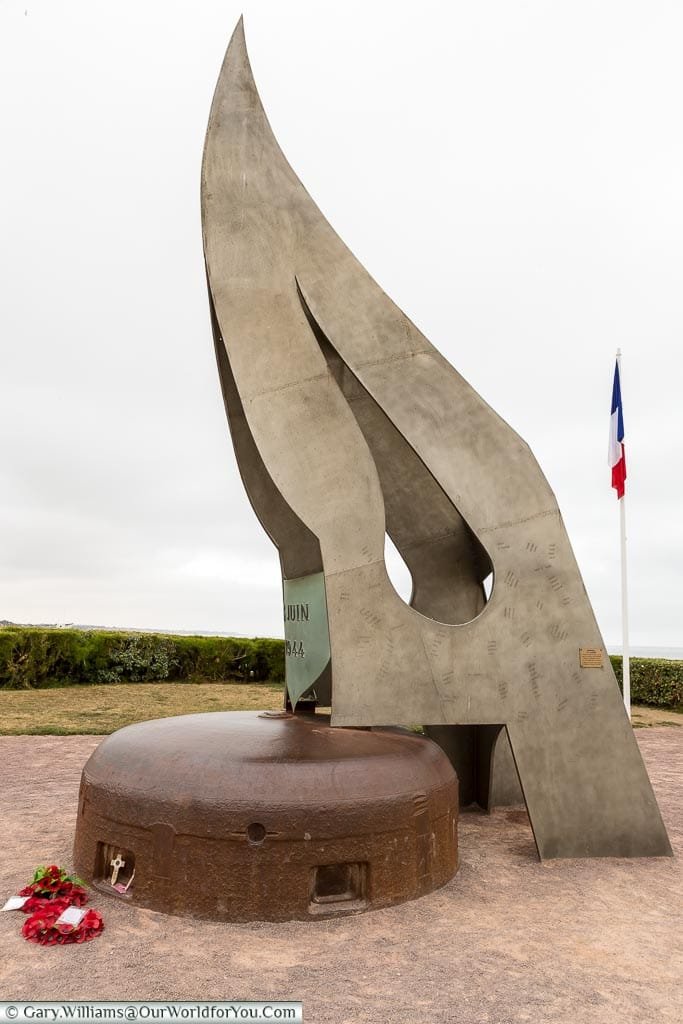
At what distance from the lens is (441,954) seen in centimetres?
552

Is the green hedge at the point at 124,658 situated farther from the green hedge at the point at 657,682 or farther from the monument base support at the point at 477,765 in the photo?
the monument base support at the point at 477,765

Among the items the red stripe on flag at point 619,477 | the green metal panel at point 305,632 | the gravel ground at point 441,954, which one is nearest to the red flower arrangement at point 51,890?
the gravel ground at point 441,954

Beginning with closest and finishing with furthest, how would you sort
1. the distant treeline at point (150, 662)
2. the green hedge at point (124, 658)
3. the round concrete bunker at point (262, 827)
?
the round concrete bunker at point (262, 827)
the distant treeline at point (150, 662)
the green hedge at point (124, 658)

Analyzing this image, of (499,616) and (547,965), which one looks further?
(499,616)

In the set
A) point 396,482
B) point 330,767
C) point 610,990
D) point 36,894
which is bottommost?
point 610,990

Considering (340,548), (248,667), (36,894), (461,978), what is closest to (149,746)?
(36,894)

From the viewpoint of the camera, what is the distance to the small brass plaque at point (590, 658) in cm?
795

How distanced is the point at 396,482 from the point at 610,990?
5493 mm

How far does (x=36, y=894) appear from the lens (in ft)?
20.6

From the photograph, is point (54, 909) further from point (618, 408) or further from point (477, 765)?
point (618, 408)

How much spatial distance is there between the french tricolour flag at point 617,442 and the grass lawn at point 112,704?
943cm

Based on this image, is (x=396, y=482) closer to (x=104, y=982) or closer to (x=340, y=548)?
(x=340, y=548)

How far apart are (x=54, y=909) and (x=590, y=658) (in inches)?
208

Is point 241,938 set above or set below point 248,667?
below
